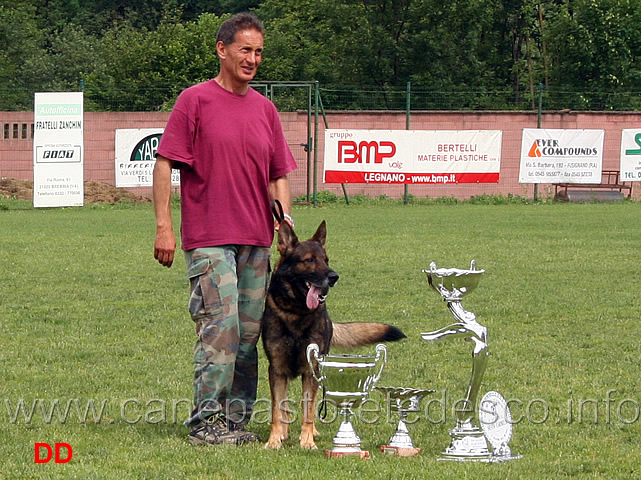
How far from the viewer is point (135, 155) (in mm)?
24016

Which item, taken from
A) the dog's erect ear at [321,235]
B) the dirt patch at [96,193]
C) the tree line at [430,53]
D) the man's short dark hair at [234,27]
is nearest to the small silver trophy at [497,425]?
the dog's erect ear at [321,235]

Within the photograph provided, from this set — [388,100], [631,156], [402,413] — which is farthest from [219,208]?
[388,100]

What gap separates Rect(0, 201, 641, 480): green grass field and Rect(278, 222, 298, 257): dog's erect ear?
0.99m

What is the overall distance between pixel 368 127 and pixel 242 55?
22.2 metres

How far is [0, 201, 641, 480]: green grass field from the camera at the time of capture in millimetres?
4707

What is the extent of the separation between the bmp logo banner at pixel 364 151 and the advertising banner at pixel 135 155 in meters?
3.96

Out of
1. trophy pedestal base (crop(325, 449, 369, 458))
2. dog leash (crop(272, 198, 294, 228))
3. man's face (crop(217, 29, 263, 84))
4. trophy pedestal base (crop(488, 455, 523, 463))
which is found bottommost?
trophy pedestal base (crop(325, 449, 369, 458))

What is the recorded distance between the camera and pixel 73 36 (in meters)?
48.1

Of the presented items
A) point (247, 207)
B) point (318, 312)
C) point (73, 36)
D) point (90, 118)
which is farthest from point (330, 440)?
point (73, 36)

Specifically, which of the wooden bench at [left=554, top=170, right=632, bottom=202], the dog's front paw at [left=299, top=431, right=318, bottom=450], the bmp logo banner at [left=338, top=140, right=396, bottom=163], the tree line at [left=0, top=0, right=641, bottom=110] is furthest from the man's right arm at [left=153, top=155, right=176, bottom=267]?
the tree line at [left=0, top=0, right=641, bottom=110]

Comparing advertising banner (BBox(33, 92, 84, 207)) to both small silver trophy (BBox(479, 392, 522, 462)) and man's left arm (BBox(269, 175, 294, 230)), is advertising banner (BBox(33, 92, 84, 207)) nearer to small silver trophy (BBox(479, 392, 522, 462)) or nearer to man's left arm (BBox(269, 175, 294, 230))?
man's left arm (BBox(269, 175, 294, 230))

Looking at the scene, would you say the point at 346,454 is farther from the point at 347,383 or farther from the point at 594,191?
the point at 594,191

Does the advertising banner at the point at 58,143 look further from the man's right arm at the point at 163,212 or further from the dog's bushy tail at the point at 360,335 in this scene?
the man's right arm at the point at 163,212

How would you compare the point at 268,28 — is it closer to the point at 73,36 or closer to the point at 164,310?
the point at 73,36
